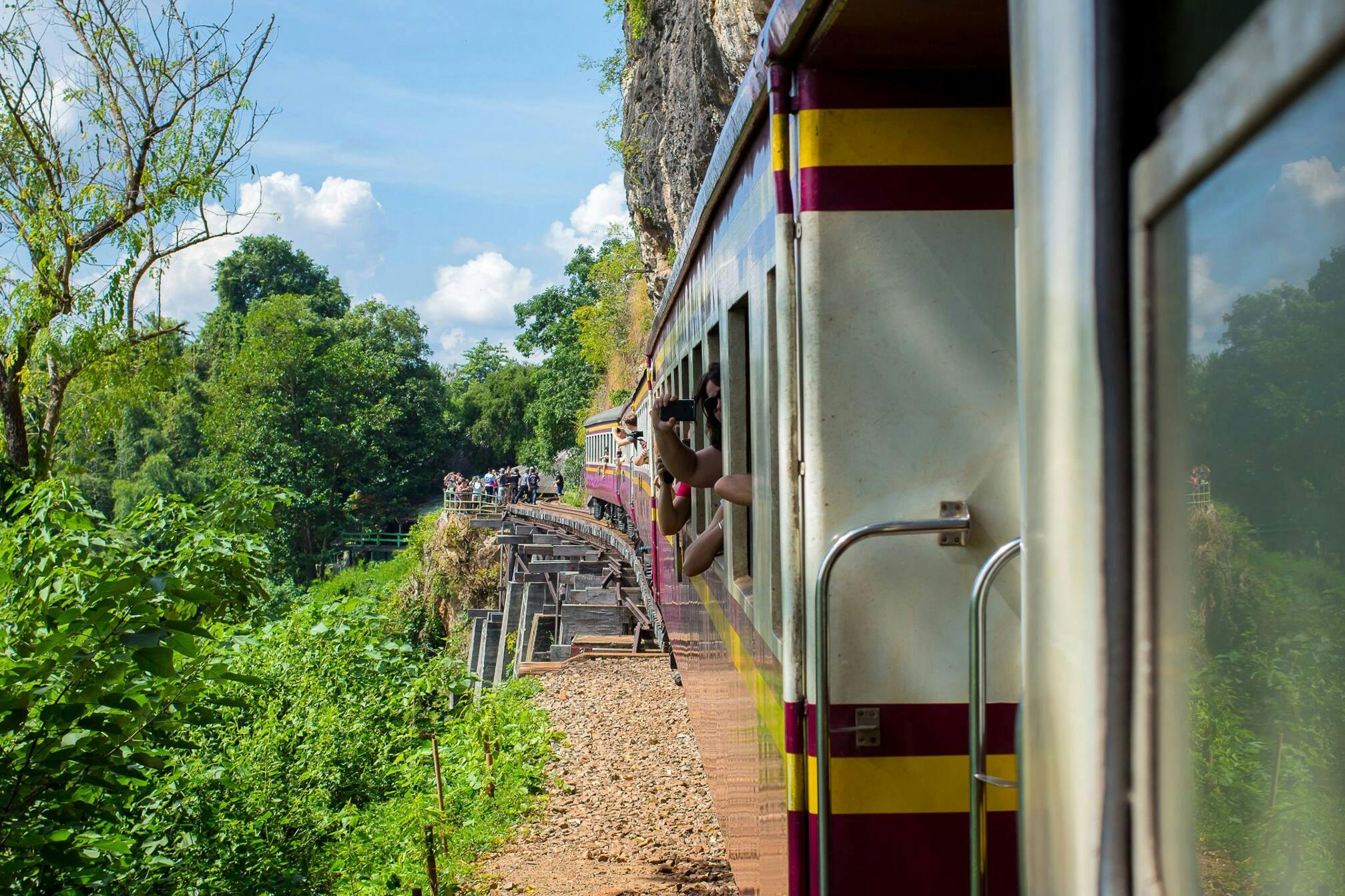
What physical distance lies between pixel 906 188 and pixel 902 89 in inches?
9.1

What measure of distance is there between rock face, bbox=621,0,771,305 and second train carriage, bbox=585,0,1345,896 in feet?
35.4

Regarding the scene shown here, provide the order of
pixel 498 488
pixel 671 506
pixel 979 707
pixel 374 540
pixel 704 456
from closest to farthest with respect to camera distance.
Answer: pixel 979 707, pixel 704 456, pixel 671 506, pixel 498 488, pixel 374 540

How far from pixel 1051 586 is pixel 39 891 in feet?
17.1

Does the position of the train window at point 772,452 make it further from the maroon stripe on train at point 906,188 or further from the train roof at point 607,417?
the train roof at point 607,417

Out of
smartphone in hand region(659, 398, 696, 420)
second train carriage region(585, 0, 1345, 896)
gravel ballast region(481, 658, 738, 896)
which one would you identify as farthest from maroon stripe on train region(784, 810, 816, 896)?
gravel ballast region(481, 658, 738, 896)

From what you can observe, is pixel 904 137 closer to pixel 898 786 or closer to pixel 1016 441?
pixel 1016 441

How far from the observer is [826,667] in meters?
2.45

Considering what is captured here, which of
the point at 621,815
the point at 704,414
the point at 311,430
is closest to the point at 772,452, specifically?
the point at 704,414

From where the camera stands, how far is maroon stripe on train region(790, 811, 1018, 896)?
2486mm

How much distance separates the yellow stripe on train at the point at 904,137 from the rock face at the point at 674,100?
35.4ft

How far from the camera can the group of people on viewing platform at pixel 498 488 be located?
146ft

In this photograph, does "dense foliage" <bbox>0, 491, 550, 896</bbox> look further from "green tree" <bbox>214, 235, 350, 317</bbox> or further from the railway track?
"green tree" <bbox>214, 235, 350, 317</bbox>

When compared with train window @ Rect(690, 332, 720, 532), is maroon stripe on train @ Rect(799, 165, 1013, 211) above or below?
above

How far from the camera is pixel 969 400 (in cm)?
257
